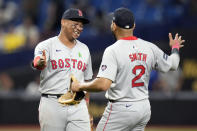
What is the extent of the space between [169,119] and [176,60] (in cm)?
706

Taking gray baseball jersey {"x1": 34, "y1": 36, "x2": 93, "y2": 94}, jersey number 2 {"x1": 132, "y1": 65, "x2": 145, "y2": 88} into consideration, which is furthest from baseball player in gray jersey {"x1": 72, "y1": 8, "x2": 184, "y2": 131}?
gray baseball jersey {"x1": 34, "y1": 36, "x2": 93, "y2": 94}

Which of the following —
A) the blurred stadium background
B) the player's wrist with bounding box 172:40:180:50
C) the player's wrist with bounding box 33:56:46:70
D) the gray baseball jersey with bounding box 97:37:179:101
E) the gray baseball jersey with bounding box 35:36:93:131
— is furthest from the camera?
the blurred stadium background

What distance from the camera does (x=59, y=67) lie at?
21.8 ft

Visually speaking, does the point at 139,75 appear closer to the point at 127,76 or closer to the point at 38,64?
the point at 127,76

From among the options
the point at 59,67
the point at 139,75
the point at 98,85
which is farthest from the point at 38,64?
the point at 139,75

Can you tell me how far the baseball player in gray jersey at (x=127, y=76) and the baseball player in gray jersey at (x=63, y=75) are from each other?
694 mm

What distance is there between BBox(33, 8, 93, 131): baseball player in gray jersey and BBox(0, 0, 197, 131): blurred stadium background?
6145 millimetres

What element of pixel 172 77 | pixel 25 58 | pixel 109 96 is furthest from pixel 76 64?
pixel 25 58

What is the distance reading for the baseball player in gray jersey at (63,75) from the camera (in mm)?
6562

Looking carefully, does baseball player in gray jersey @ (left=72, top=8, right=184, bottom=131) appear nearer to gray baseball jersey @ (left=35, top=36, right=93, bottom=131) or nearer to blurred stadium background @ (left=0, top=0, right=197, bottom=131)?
gray baseball jersey @ (left=35, top=36, right=93, bottom=131)

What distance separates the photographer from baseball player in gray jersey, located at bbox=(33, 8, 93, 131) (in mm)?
6562

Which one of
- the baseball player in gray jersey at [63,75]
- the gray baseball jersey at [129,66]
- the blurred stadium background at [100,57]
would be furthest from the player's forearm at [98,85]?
the blurred stadium background at [100,57]

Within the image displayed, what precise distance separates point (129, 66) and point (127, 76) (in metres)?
0.11

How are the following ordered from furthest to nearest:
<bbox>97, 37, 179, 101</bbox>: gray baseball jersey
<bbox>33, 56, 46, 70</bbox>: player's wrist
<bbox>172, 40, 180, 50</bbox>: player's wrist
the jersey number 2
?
<bbox>172, 40, 180, 50</bbox>: player's wrist
<bbox>33, 56, 46, 70</bbox>: player's wrist
the jersey number 2
<bbox>97, 37, 179, 101</bbox>: gray baseball jersey
